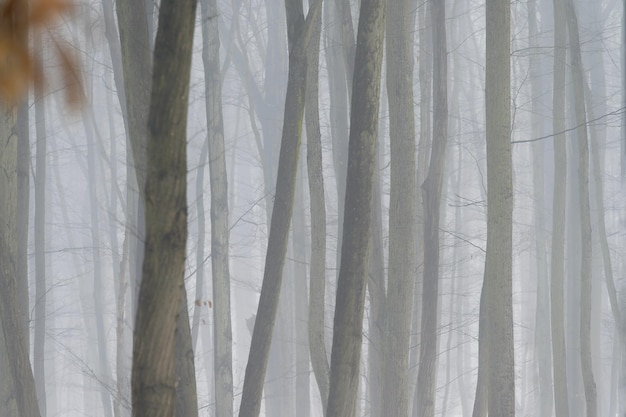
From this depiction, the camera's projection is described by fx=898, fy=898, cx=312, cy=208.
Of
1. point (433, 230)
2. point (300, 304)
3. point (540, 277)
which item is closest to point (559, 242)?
point (433, 230)

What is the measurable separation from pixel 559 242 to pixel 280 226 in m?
8.15

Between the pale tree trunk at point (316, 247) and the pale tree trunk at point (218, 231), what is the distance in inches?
168

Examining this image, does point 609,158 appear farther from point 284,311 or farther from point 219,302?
point 219,302

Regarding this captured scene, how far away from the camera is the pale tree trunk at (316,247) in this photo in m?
9.33

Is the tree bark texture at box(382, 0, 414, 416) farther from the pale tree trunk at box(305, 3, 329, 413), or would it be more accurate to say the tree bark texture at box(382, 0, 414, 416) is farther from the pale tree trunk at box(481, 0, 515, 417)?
the pale tree trunk at box(481, 0, 515, 417)

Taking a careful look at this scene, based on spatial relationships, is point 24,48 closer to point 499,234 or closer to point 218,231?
point 499,234

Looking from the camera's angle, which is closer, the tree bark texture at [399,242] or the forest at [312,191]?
the forest at [312,191]

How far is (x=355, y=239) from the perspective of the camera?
6.61 m

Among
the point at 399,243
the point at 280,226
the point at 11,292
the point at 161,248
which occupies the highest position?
the point at 399,243

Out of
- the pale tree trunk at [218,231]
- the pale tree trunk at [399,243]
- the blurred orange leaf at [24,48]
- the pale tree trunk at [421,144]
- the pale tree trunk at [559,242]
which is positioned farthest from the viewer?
the pale tree trunk at [421,144]

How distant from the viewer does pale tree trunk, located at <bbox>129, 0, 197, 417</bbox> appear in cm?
373

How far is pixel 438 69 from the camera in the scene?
452 inches

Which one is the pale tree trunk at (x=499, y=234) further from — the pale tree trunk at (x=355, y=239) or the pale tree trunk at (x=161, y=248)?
the pale tree trunk at (x=161, y=248)

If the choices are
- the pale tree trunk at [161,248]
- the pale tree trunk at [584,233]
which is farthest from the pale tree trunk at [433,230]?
the pale tree trunk at [161,248]
